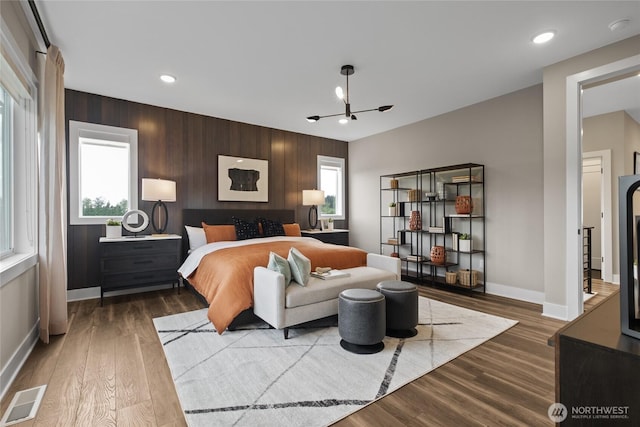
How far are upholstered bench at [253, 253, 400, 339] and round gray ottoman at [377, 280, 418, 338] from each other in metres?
0.48

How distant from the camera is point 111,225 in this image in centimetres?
404

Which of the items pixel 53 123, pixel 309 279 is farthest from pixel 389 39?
pixel 53 123

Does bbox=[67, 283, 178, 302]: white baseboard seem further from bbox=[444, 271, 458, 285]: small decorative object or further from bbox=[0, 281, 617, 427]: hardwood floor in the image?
bbox=[444, 271, 458, 285]: small decorative object

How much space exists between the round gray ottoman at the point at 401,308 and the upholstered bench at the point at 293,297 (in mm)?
484

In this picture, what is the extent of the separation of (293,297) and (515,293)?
3175 millimetres

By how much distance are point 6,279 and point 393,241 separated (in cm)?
502

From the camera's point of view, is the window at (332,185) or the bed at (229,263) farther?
the window at (332,185)

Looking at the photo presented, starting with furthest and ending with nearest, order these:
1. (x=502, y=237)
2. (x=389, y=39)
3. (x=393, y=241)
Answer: (x=393, y=241), (x=502, y=237), (x=389, y=39)

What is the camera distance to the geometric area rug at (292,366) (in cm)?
184

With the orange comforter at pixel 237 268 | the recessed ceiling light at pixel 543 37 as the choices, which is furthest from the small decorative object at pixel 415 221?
the recessed ceiling light at pixel 543 37

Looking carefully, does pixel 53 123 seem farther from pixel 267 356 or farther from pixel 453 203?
pixel 453 203

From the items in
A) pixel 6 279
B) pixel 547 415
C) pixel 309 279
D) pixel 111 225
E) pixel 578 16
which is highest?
pixel 578 16

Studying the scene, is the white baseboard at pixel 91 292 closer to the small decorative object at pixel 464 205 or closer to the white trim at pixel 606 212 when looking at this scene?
the small decorative object at pixel 464 205

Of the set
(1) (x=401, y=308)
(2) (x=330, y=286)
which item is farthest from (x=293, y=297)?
(1) (x=401, y=308)
